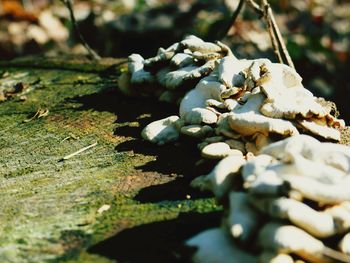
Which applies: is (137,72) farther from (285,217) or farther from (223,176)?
(285,217)

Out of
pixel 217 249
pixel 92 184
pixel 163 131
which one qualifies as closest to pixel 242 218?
pixel 217 249

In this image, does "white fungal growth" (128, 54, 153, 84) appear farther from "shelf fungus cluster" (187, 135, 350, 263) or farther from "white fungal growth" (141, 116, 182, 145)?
"shelf fungus cluster" (187, 135, 350, 263)

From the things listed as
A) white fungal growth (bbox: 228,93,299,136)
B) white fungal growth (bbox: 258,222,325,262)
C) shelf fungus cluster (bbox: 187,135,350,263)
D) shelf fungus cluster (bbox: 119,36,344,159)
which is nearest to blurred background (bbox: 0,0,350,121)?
shelf fungus cluster (bbox: 119,36,344,159)

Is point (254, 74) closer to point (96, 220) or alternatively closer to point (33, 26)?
point (96, 220)

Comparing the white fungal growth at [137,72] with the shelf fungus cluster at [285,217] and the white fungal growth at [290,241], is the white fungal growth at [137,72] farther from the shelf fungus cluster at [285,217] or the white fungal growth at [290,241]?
the white fungal growth at [290,241]

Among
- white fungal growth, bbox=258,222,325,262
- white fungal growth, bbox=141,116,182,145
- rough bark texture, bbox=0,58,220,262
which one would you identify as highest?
white fungal growth, bbox=258,222,325,262
